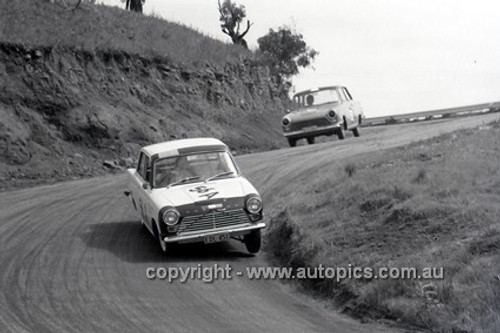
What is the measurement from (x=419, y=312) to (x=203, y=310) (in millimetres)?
2390

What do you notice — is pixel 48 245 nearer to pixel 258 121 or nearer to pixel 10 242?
pixel 10 242

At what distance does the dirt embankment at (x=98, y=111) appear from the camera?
24188 mm

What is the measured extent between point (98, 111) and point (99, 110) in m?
0.10

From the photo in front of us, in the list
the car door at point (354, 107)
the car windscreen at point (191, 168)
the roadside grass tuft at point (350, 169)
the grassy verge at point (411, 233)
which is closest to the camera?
the grassy verge at point (411, 233)

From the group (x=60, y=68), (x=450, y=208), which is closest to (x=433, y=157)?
(x=450, y=208)

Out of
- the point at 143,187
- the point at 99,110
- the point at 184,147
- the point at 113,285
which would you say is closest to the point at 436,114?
the point at 99,110

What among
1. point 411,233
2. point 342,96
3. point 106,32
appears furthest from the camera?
point 106,32

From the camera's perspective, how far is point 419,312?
9.05 meters

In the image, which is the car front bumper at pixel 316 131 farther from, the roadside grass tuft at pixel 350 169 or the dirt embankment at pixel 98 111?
the roadside grass tuft at pixel 350 169

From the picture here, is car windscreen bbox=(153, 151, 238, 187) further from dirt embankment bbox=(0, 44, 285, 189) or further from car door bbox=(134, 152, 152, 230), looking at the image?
dirt embankment bbox=(0, 44, 285, 189)

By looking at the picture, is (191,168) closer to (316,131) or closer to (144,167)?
(144,167)

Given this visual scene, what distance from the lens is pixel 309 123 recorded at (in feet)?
85.6

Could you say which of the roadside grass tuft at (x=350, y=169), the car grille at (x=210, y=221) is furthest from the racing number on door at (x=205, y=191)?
the roadside grass tuft at (x=350, y=169)

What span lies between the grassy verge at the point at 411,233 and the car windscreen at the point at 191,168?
53.7 inches
